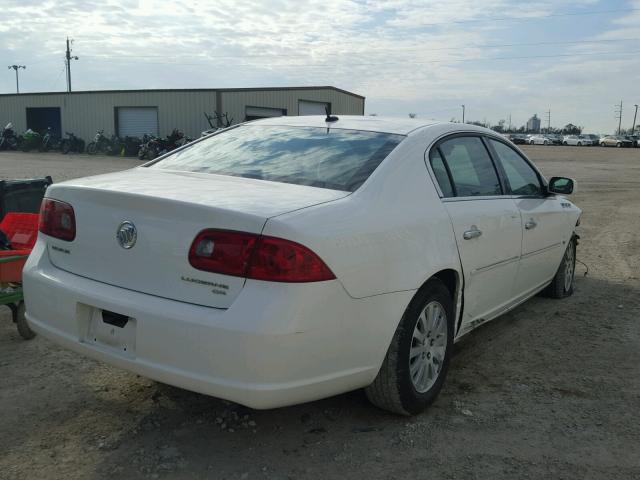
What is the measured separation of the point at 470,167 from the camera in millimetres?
3967

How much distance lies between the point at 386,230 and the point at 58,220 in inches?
65.4

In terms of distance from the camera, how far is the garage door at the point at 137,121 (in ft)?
113

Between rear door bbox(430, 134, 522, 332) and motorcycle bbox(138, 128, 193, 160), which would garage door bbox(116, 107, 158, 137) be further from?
rear door bbox(430, 134, 522, 332)

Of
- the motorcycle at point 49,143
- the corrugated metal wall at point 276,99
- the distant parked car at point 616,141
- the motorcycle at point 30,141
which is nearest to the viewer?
the corrugated metal wall at point 276,99

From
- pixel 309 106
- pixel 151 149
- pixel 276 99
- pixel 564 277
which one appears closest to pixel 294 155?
pixel 564 277

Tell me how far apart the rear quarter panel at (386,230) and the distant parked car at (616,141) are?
70516 millimetres

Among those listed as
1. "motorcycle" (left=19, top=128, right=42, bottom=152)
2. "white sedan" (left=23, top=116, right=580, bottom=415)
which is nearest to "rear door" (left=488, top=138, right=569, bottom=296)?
"white sedan" (left=23, top=116, right=580, bottom=415)

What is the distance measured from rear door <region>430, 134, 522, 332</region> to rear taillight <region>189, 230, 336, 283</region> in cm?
120

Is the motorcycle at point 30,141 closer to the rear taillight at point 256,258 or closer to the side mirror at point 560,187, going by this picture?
the side mirror at point 560,187

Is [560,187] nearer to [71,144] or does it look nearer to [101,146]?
[101,146]

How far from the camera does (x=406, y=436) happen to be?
3107 millimetres

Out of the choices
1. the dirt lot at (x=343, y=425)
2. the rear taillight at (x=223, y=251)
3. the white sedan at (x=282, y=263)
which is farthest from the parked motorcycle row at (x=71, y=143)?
the rear taillight at (x=223, y=251)

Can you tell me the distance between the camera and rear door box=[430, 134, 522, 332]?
358 cm

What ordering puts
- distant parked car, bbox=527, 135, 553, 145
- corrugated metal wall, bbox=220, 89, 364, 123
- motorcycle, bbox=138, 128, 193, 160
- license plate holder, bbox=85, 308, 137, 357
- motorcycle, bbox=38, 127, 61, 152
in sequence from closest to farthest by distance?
license plate holder, bbox=85, 308, 137, 357, motorcycle, bbox=138, 128, 193, 160, corrugated metal wall, bbox=220, 89, 364, 123, motorcycle, bbox=38, 127, 61, 152, distant parked car, bbox=527, 135, 553, 145
